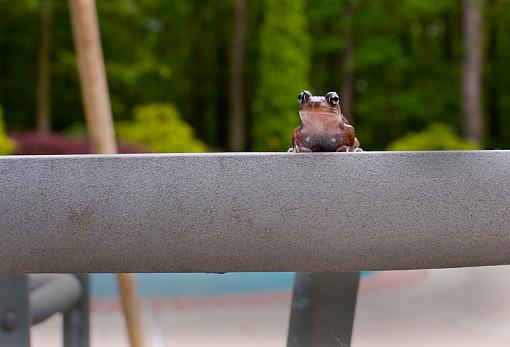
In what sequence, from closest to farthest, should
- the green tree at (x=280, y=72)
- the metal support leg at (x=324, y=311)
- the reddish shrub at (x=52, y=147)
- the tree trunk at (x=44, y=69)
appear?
1. the metal support leg at (x=324, y=311)
2. the reddish shrub at (x=52, y=147)
3. the green tree at (x=280, y=72)
4. the tree trunk at (x=44, y=69)

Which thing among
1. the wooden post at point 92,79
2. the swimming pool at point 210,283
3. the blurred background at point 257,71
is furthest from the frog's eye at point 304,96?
the blurred background at point 257,71

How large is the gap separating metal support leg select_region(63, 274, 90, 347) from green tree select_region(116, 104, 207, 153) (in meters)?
8.07

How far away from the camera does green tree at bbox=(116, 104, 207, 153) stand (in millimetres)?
11062

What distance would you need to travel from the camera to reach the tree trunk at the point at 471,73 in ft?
40.0

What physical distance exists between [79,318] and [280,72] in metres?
11.0

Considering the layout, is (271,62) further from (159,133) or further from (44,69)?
(44,69)

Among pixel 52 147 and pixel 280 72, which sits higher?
pixel 280 72

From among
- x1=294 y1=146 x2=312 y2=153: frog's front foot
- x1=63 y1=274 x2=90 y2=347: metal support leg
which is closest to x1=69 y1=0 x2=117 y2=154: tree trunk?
x1=63 y1=274 x2=90 y2=347: metal support leg

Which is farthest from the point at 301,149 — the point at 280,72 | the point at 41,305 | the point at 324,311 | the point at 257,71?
the point at 257,71

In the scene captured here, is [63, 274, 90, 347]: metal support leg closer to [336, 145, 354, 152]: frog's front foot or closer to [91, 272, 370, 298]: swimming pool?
[91, 272, 370, 298]: swimming pool

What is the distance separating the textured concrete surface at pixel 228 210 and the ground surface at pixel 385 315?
429mm

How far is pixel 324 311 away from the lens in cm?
207

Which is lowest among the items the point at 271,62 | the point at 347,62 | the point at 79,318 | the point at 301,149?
the point at 79,318

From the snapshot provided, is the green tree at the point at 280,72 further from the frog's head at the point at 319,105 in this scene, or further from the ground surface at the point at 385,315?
the frog's head at the point at 319,105
